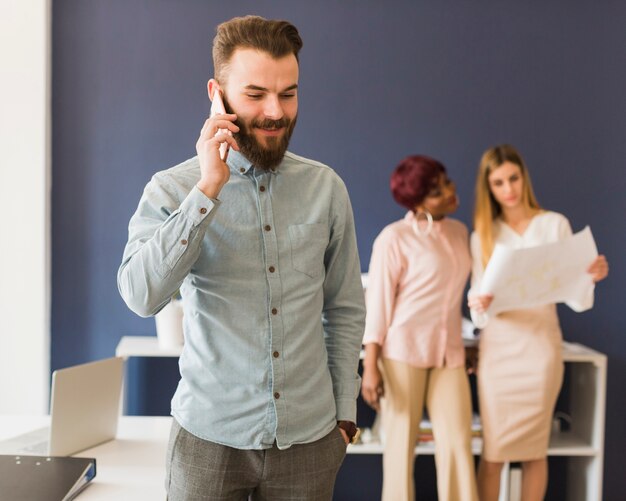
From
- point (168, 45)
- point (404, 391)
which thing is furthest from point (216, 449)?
point (168, 45)

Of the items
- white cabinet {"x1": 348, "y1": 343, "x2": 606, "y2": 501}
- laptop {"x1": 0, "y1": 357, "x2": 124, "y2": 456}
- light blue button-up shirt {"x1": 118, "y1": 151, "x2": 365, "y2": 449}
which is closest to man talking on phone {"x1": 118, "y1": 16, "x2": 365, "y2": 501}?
light blue button-up shirt {"x1": 118, "y1": 151, "x2": 365, "y2": 449}

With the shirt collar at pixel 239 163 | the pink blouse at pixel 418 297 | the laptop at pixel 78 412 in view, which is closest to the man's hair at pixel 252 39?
the shirt collar at pixel 239 163

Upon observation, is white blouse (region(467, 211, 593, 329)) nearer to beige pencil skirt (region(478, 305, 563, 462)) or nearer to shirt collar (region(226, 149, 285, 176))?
beige pencil skirt (region(478, 305, 563, 462))

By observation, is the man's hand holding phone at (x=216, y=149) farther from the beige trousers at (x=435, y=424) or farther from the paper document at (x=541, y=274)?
the beige trousers at (x=435, y=424)

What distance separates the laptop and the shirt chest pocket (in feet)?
2.32

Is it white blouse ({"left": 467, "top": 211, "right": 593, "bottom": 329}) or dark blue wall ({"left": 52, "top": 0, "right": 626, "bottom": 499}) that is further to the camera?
dark blue wall ({"left": 52, "top": 0, "right": 626, "bottom": 499})

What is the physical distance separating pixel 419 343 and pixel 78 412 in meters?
1.47

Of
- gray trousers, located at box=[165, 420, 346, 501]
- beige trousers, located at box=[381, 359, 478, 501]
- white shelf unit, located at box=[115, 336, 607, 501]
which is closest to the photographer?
gray trousers, located at box=[165, 420, 346, 501]

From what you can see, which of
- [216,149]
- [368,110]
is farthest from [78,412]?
[368,110]

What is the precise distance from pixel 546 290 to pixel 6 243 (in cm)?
225

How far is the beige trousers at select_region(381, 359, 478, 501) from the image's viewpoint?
9.98 ft

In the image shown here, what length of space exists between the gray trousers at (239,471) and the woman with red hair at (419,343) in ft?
5.08

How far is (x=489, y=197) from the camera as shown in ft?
10.4

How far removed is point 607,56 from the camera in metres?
3.66
